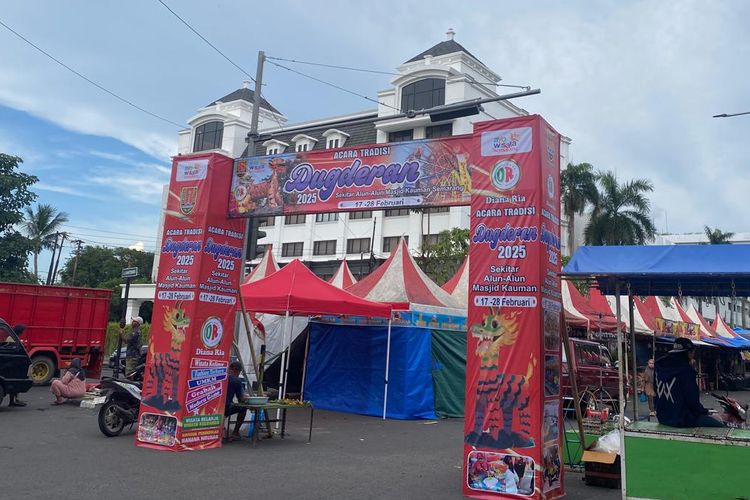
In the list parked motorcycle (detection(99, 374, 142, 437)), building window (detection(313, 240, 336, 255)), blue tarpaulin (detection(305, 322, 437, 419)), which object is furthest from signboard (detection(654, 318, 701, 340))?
building window (detection(313, 240, 336, 255))

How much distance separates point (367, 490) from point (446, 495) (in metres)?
0.90

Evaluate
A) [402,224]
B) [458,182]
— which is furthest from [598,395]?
[402,224]

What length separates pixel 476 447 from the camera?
23.8ft

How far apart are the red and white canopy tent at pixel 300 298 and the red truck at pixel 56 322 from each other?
725cm

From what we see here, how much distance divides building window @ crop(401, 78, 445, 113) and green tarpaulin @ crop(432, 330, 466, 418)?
82.0 feet

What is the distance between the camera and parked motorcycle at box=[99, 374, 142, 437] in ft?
33.5

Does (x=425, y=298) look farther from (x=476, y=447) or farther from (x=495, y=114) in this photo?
(x=495, y=114)

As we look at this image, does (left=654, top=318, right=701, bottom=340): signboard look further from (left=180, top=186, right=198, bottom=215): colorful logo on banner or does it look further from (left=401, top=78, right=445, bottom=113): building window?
(left=180, top=186, right=198, bottom=215): colorful logo on banner

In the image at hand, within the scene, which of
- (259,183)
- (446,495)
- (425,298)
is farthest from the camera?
(425,298)

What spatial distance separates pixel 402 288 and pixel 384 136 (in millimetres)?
28222

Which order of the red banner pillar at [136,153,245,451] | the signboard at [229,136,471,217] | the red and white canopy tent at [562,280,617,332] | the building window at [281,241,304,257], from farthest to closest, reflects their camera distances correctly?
the building window at [281,241,304,257] → the red and white canopy tent at [562,280,617,332] → the red banner pillar at [136,153,245,451] → the signboard at [229,136,471,217]

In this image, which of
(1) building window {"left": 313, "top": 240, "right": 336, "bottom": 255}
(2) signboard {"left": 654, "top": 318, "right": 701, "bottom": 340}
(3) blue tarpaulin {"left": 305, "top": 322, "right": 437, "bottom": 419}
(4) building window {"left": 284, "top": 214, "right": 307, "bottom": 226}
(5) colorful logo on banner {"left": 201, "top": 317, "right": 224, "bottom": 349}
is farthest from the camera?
(4) building window {"left": 284, "top": 214, "right": 307, "bottom": 226}

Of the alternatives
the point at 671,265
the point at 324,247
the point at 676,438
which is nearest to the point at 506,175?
the point at 671,265

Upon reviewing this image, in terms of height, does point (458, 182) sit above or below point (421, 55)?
below
